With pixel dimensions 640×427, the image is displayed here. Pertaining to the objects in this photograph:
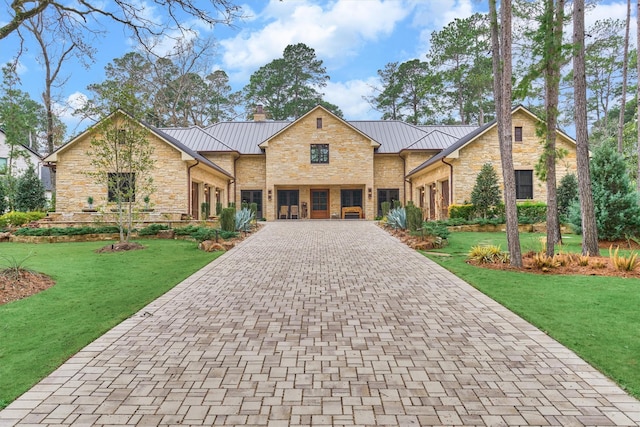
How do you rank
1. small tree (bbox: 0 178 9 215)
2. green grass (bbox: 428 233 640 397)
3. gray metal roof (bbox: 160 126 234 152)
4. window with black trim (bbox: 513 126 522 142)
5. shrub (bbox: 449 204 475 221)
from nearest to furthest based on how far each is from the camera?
green grass (bbox: 428 233 640 397)
shrub (bbox: 449 204 475 221)
window with black trim (bbox: 513 126 522 142)
small tree (bbox: 0 178 9 215)
gray metal roof (bbox: 160 126 234 152)

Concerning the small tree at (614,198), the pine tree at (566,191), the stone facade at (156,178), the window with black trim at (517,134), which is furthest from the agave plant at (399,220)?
the stone facade at (156,178)

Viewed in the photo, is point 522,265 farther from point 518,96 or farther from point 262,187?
point 262,187

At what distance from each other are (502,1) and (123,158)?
1075cm

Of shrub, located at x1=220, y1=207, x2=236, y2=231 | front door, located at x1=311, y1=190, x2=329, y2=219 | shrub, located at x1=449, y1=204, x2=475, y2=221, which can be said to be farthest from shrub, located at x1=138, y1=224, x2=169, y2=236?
front door, located at x1=311, y1=190, x2=329, y2=219

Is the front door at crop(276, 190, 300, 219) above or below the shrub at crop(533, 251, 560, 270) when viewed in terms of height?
above

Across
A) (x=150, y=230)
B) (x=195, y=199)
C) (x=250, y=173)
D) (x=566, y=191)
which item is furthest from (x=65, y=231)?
(x=566, y=191)

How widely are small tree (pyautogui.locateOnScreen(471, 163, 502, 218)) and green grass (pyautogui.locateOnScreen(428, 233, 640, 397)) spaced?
381 inches

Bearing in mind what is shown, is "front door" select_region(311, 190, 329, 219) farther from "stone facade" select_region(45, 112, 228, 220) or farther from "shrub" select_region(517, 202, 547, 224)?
"shrub" select_region(517, 202, 547, 224)

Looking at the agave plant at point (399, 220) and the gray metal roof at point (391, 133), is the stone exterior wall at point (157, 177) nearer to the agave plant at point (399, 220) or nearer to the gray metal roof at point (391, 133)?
the agave plant at point (399, 220)

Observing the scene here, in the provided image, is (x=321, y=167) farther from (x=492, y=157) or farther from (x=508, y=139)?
(x=508, y=139)

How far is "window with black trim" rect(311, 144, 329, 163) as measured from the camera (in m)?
26.2

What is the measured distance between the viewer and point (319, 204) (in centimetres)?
2770

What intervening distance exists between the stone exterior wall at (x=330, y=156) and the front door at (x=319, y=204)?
1.70m

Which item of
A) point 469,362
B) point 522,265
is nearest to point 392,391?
point 469,362
